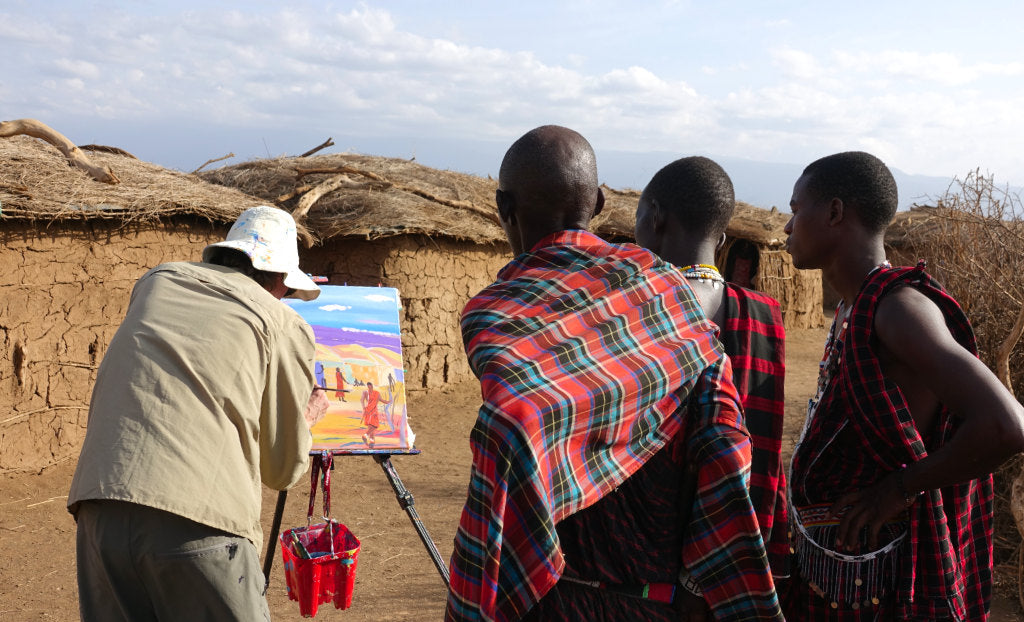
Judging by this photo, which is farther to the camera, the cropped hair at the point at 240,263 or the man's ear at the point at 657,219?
the cropped hair at the point at 240,263

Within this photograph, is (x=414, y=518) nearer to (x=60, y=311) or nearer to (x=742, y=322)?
(x=742, y=322)

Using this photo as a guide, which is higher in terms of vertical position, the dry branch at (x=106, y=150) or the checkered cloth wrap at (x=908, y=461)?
the dry branch at (x=106, y=150)

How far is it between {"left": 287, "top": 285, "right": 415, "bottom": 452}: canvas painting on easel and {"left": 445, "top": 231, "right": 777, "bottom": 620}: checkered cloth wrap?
2.57 meters

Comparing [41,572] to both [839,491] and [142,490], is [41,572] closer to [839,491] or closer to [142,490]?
[142,490]

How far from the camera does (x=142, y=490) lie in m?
2.24

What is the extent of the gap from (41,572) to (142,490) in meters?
3.63

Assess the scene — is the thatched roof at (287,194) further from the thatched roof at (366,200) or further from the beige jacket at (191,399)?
the beige jacket at (191,399)

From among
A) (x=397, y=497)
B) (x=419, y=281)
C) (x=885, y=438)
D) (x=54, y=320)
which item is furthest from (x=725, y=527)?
(x=419, y=281)

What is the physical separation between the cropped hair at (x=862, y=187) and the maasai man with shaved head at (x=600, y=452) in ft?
2.31

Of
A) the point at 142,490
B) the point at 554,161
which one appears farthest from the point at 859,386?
the point at 142,490

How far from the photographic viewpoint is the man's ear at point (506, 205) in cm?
187

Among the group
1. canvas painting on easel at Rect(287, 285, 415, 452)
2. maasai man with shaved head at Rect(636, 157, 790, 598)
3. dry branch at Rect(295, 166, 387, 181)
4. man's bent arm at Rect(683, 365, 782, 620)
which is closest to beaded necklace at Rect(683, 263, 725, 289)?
maasai man with shaved head at Rect(636, 157, 790, 598)

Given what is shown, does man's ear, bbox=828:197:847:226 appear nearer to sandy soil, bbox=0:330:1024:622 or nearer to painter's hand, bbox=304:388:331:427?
painter's hand, bbox=304:388:331:427

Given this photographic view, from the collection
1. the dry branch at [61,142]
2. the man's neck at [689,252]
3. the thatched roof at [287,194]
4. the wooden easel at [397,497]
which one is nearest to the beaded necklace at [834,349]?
the man's neck at [689,252]
